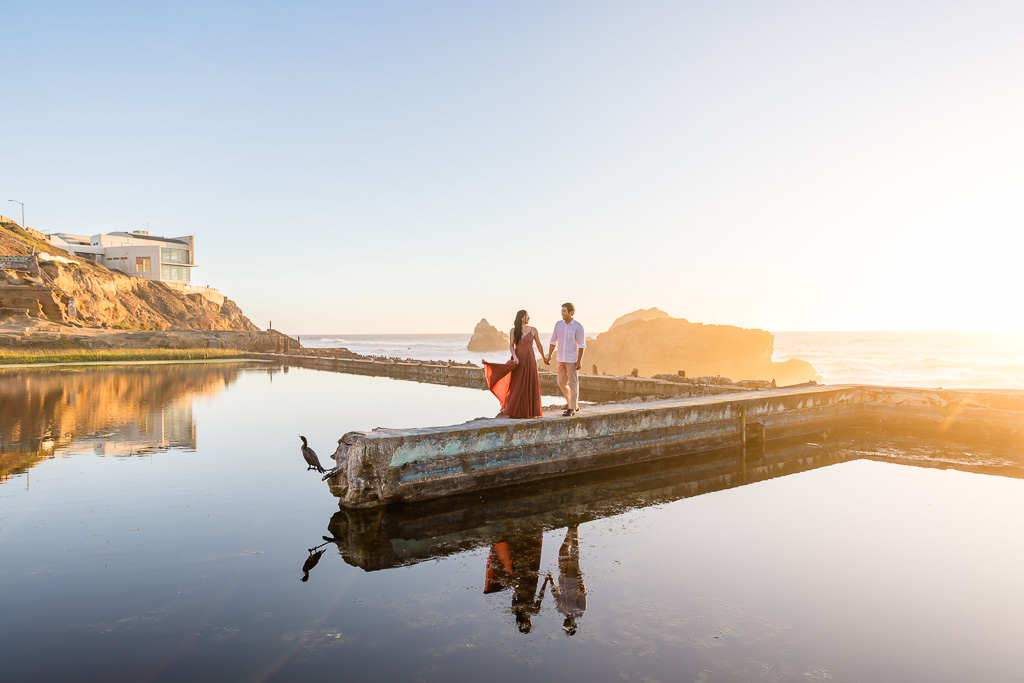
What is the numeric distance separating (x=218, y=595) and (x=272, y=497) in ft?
10.4

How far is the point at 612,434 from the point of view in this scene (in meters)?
10.2

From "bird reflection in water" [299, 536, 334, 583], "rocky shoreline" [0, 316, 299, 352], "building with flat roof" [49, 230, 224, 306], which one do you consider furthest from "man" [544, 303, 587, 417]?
"building with flat roof" [49, 230, 224, 306]

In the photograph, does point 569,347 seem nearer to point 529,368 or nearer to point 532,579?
point 529,368

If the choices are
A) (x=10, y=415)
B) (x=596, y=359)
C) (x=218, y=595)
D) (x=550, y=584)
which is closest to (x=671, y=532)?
(x=550, y=584)

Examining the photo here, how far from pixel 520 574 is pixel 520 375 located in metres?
4.15

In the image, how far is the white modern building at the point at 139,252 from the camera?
255 feet

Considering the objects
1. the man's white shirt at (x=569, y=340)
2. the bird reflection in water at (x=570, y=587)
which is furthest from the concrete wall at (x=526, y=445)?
the bird reflection in water at (x=570, y=587)

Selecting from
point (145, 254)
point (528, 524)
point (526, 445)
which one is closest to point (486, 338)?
point (145, 254)

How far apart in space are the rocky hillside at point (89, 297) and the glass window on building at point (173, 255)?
10051 millimetres

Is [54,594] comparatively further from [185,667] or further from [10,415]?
[10,415]

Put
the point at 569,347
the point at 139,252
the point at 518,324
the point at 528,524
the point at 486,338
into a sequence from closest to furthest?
the point at 528,524 < the point at 518,324 < the point at 569,347 < the point at 139,252 < the point at 486,338

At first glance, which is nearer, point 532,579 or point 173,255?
point 532,579

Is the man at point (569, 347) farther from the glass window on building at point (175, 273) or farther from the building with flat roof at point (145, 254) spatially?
the glass window on building at point (175, 273)

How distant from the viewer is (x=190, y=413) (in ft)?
52.7
